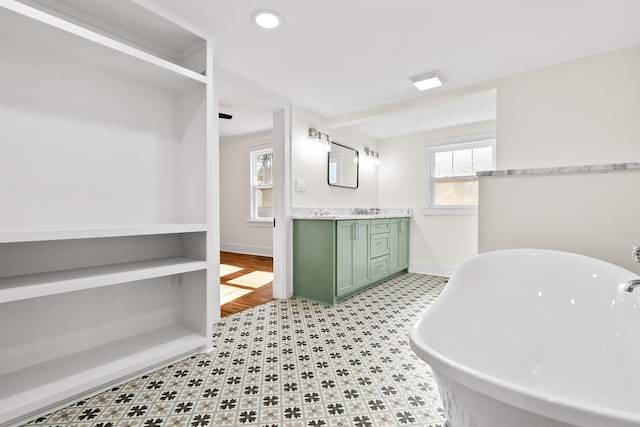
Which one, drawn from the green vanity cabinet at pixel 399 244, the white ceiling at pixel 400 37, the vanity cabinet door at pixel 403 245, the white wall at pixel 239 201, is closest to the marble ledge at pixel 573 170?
the white ceiling at pixel 400 37

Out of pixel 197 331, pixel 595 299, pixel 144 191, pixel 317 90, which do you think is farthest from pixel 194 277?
pixel 595 299

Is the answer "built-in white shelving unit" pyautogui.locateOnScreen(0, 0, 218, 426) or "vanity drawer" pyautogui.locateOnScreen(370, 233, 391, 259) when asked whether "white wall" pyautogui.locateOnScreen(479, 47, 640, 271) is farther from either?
"built-in white shelving unit" pyautogui.locateOnScreen(0, 0, 218, 426)

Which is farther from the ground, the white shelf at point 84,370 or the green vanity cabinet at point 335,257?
the green vanity cabinet at point 335,257

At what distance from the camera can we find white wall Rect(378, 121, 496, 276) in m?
3.91

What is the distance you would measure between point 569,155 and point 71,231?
10.9ft

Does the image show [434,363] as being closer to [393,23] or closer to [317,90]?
[393,23]

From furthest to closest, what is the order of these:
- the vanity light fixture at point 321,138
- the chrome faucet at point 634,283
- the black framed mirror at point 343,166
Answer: the black framed mirror at point 343,166 < the vanity light fixture at point 321,138 < the chrome faucet at point 634,283

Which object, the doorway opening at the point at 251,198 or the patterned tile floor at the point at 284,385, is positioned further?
the doorway opening at the point at 251,198

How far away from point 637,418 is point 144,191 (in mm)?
2301

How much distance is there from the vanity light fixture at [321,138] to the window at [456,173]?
157 cm

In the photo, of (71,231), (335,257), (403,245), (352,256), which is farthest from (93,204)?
(403,245)

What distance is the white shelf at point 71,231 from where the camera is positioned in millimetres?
1213

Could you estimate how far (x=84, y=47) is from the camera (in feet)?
4.95

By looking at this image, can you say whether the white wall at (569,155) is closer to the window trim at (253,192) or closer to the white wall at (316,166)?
the white wall at (316,166)
